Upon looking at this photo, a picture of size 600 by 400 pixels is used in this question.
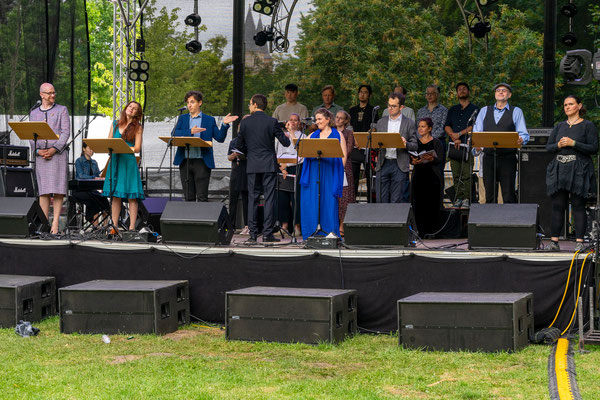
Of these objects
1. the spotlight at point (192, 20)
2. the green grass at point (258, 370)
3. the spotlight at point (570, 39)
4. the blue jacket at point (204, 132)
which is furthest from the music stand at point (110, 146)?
the spotlight at point (570, 39)

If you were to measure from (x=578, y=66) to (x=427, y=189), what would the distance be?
3.45 m

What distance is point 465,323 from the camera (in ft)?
24.5

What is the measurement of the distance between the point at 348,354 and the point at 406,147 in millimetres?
3673

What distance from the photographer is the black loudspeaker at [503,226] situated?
8328 millimetres

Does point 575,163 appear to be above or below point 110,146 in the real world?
below

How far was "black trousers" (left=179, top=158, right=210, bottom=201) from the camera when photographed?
34.6 ft

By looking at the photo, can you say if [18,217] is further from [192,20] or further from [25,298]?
[192,20]


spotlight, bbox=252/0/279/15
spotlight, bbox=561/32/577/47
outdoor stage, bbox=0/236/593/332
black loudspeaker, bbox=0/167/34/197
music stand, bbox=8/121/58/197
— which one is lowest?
outdoor stage, bbox=0/236/593/332

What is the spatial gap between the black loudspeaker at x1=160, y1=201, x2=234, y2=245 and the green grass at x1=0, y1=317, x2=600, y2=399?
50.4 inches

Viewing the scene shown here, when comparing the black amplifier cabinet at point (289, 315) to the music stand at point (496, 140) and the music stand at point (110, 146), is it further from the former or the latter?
the music stand at point (110, 146)

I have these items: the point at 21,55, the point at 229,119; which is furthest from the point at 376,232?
the point at 21,55

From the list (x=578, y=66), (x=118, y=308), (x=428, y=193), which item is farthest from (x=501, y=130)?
(x=118, y=308)

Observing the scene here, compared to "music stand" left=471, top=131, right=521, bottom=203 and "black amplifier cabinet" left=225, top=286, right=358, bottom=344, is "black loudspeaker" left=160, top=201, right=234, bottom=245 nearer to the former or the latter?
"black amplifier cabinet" left=225, top=286, right=358, bottom=344

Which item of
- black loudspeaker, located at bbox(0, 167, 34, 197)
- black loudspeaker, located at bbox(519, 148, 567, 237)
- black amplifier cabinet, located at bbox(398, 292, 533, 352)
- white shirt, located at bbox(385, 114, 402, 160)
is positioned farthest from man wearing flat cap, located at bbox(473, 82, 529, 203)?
black loudspeaker, located at bbox(0, 167, 34, 197)
